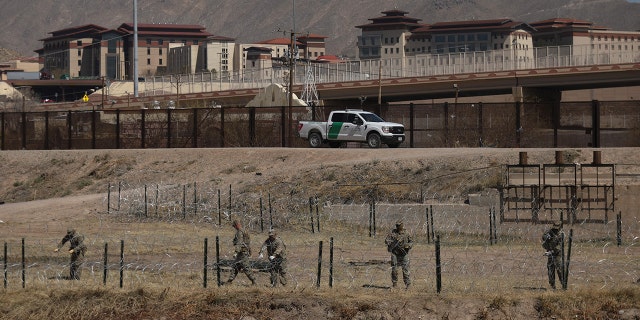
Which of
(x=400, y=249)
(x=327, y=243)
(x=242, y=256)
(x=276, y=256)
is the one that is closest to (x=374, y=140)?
(x=327, y=243)

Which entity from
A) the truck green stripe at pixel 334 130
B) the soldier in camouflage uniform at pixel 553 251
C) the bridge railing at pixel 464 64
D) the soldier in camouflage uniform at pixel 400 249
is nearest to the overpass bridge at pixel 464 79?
the bridge railing at pixel 464 64

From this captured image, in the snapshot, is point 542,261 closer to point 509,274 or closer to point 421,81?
point 509,274

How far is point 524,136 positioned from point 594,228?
17618 millimetres

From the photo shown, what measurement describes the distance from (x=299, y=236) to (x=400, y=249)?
10.6 m

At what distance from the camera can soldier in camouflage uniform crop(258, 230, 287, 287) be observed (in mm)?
24062

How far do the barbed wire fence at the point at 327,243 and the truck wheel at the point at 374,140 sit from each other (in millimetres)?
8966

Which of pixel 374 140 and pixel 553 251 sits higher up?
pixel 374 140

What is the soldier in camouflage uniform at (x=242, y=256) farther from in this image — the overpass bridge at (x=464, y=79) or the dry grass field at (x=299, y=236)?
the overpass bridge at (x=464, y=79)

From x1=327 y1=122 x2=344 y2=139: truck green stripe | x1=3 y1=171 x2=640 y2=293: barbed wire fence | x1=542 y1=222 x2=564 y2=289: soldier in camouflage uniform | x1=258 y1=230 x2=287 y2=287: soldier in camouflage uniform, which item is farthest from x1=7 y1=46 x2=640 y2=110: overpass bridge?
x1=542 y1=222 x2=564 y2=289: soldier in camouflage uniform

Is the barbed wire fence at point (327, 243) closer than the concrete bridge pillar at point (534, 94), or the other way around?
the barbed wire fence at point (327, 243)

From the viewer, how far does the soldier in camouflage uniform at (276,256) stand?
24062 millimetres

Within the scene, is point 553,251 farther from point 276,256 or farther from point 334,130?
point 334,130

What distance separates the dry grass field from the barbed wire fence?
8 cm

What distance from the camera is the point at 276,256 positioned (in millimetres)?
24203
